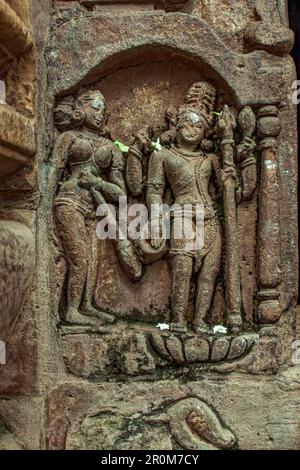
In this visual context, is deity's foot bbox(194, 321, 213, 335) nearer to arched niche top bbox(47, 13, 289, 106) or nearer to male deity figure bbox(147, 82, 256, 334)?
male deity figure bbox(147, 82, 256, 334)

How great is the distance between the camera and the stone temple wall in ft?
9.68

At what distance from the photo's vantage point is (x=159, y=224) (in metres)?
3.09

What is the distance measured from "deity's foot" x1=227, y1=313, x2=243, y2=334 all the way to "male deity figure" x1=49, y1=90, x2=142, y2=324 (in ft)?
1.82

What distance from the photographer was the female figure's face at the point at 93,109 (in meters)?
3.11

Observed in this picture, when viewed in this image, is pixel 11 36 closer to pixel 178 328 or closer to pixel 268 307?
pixel 178 328

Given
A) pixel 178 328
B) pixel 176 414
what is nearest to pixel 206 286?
pixel 178 328

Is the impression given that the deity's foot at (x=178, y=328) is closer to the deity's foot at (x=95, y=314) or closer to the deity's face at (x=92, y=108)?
the deity's foot at (x=95, y=314)

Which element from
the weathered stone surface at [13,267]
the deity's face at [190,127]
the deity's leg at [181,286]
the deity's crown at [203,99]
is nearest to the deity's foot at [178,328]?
the deity's leg at [181,286]

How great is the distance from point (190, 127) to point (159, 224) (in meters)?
0.51

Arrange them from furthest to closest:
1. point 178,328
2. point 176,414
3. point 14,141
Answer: point 178,328 < point 176,414 < point 14,141

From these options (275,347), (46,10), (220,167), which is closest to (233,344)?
(275,347)

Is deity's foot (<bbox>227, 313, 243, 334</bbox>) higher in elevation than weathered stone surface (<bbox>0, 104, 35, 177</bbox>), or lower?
lower

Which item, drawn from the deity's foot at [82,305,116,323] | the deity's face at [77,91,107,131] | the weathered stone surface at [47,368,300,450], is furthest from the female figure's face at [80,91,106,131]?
the weathered stone surface at [47,368,300,450]

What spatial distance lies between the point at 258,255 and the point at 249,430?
0.84 m
